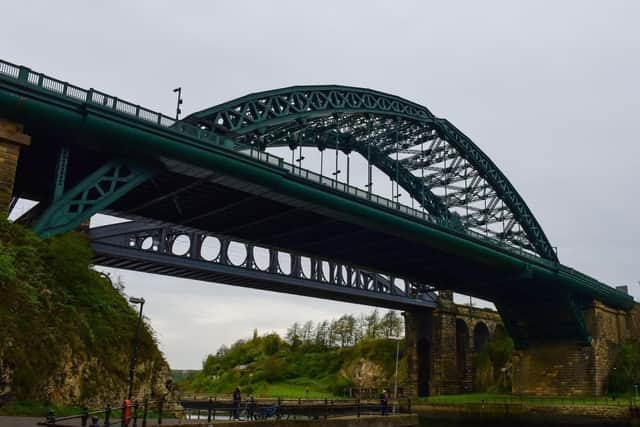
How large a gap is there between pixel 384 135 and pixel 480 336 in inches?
1904

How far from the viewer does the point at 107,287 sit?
31.4 meters

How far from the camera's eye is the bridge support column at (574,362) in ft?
242

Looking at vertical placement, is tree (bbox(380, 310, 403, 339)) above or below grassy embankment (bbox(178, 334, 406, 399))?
above

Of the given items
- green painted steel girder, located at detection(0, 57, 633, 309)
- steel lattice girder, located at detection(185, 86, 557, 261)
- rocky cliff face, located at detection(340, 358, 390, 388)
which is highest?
steel lattice girder, located at detection(185, 86, 557, 261)

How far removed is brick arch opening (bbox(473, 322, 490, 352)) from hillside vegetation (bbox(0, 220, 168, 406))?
7586 centimetres

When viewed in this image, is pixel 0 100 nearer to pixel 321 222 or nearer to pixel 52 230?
pixel 52 230

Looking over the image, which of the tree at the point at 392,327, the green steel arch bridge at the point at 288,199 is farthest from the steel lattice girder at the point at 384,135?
the tree at the point at 392,327

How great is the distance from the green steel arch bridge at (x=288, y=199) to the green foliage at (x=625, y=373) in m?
7.00

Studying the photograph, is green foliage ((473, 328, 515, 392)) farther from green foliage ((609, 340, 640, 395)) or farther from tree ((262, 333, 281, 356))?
tree ((262, 333, 281, 356))

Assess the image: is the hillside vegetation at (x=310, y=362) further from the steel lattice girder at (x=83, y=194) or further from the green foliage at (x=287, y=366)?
the steel lattice girder at (x=83, y=194)

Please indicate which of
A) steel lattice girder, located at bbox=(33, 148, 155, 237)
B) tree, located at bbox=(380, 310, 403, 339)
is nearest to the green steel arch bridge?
steel lattice girder, located at bbox=(33, 148, 155, 237)

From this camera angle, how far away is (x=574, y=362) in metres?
74.8

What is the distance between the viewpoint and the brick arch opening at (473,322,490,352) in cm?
9903

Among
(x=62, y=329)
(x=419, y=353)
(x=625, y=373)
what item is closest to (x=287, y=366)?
(x=419, y=353)
